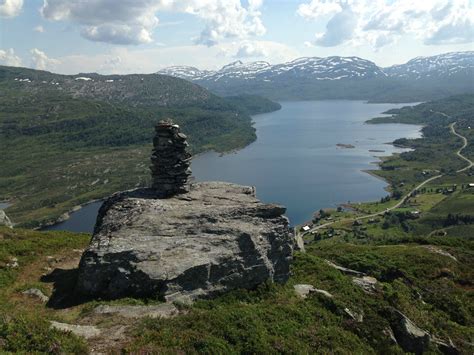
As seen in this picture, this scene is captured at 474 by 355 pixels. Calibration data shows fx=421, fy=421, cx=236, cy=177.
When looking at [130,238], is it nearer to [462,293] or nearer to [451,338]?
[451,338]

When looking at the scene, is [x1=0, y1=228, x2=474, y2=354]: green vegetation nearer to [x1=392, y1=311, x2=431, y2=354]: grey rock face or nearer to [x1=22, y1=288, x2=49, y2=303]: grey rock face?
[x1=22, y1=288, x2=49, y2=303]: grey rock face

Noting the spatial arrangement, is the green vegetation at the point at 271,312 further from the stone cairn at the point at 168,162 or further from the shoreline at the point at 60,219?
the shoreline at the point at 60,219

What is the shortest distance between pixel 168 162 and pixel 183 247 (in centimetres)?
995

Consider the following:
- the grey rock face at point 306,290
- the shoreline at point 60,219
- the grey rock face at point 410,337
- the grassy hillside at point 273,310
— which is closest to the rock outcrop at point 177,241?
the grassy hillside at point 273,310

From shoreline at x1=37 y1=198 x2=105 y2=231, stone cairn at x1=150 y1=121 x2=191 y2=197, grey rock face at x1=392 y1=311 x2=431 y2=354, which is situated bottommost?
shoreline at x1=37 y1=198 x2=105 y2=231

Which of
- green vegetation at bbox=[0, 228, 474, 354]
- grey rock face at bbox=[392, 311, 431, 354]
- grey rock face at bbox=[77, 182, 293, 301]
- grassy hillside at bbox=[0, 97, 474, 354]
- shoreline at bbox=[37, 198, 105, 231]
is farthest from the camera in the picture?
shoreline at bbox=[37, 198, 105, 231]

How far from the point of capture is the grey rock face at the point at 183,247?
23.8 metres

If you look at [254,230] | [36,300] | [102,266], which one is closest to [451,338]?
[254,230]

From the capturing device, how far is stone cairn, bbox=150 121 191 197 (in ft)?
111

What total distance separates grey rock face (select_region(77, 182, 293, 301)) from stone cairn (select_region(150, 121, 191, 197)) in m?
1.16

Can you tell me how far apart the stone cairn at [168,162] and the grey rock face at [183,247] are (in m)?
1.16

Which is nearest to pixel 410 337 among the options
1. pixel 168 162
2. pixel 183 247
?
pixel 183 247

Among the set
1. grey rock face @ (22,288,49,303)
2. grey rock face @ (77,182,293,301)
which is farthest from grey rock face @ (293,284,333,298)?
grey rock face @ (22,288,49,303)

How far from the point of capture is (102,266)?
78.5ft
